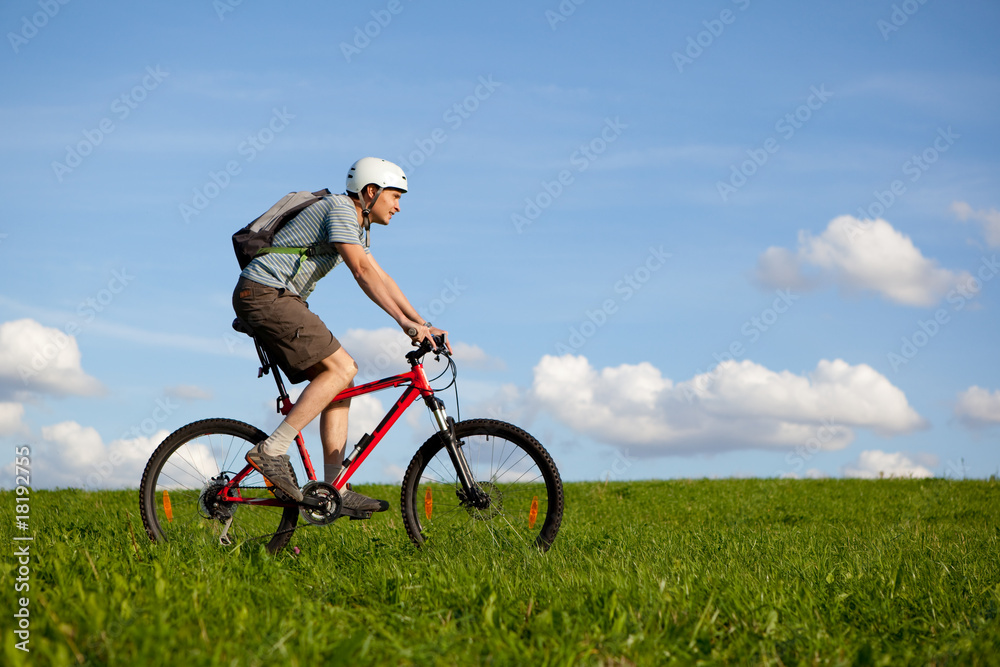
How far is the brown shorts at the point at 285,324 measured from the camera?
18.4ft

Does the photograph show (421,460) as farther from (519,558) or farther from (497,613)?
(497,613)

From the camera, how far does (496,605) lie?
→ 3.86 metres

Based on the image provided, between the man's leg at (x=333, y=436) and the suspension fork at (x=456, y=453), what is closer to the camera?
the suspension fork at (x=456, y=453)

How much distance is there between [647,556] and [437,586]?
2024mm

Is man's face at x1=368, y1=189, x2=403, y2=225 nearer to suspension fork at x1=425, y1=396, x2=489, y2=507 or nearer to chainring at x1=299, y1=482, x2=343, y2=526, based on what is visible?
suspension fork at x1=425, y1=396, x2=489, y2=507

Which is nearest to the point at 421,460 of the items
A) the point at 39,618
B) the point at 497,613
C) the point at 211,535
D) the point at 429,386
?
the point at 429,386

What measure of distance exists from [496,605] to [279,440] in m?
2.55

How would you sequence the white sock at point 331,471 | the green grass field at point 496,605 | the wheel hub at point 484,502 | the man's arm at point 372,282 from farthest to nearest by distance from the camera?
the white sock at point 331,471 < the wheel hub at point 484,502 < the man's arm at point 372,282 < the green grass field at point 496,605

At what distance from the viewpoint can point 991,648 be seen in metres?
3.62

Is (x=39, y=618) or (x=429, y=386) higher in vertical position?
(x=429, y=386)

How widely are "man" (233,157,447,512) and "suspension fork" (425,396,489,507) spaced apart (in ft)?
1.91

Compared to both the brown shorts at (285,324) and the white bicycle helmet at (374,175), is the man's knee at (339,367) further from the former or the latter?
the white bicycle helmet at (374,175)

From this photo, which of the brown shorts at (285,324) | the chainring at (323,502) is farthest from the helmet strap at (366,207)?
the chainring at (323,502)

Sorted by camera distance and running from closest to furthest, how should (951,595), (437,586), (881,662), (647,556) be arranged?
1. (881,662)
2. (437,586)
3. (951,595)
4. (647,556)
